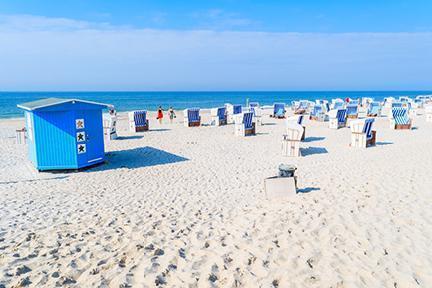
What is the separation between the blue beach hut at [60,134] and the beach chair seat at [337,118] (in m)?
12.2

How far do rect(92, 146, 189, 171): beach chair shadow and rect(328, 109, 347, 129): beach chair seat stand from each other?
943cm

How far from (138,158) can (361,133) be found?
750cm

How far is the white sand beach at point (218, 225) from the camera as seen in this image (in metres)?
3.71

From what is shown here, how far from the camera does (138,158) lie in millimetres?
11125

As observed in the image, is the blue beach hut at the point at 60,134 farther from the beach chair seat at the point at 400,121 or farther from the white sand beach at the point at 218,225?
the beach chair seat at the point at 400,121

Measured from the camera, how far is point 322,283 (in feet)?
11.5

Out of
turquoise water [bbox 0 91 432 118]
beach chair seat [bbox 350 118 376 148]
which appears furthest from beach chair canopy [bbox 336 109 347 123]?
turquoise water [bbox 0 91 432 118]

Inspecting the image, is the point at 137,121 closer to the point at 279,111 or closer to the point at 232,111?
the point at 232,111

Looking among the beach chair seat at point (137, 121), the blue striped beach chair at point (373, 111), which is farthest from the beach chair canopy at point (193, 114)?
the blue striped beach chair at point (373, 111)

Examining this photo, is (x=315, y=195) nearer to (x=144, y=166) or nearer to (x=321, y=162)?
(x=321, y=162)

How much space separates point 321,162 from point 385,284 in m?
6.59

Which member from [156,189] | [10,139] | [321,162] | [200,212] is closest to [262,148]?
[321,162]

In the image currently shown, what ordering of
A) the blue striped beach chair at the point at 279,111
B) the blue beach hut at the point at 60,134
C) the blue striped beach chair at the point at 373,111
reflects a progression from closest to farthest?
the blue beach hut at the point at 60,134 < the blue striped beach chair at the point at 279,111 < the blue striped beach chair at the point at 373,111

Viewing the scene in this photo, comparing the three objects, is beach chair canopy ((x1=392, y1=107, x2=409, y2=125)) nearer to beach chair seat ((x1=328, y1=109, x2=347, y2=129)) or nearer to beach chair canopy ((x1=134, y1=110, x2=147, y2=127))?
beach chair seat ((x1=328, y1=109, x2=347, y2=129))
